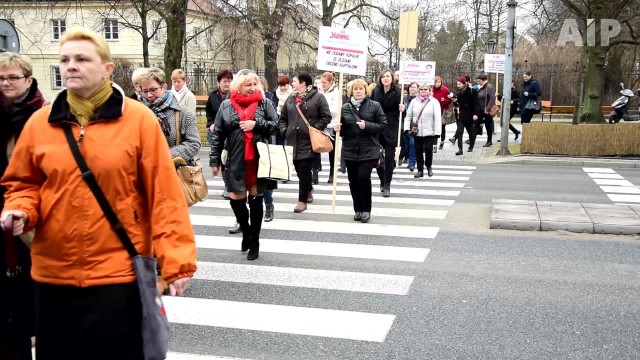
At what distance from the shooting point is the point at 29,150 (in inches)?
110

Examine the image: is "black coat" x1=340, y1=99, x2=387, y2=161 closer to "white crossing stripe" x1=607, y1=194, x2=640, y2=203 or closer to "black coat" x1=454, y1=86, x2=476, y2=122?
"white crossing stripe" x1=607, y1=194, x2=640, y2=203

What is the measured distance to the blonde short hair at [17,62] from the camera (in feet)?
12.5

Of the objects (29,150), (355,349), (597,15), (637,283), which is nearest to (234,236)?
(355,349)

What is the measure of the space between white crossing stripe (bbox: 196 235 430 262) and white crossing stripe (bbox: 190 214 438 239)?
0.65 metres

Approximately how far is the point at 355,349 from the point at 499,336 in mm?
1065

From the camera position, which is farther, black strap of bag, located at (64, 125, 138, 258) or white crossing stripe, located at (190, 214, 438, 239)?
white crossing stripe, located at (190, 214, 438, 239)

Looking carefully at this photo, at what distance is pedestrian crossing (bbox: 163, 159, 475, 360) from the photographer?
16.0 feet

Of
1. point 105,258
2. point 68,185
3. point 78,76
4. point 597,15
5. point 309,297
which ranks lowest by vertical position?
point 309,297

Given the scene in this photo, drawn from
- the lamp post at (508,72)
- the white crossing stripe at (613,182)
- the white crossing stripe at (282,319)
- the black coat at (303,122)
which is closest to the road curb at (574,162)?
the lamp post at (508,72)

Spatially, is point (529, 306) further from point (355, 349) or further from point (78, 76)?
point (78, 76)

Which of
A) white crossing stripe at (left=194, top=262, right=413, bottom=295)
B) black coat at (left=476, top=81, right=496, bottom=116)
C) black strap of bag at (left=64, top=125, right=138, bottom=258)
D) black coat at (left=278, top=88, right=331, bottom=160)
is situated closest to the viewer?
black strap of bag at (left=64, top=125, right=138, bottom=258)

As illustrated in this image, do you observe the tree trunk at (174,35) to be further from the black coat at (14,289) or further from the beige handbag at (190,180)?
the black coat at (14,289)

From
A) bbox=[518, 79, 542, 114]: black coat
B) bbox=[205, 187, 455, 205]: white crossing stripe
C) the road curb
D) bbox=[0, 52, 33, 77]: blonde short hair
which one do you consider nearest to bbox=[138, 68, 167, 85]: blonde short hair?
bbox=[0, 52, 33, 77]: blonde short hair

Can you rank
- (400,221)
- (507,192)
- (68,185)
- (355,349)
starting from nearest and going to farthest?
(68,185)
(355,349)
(400,221)
(507,192)
